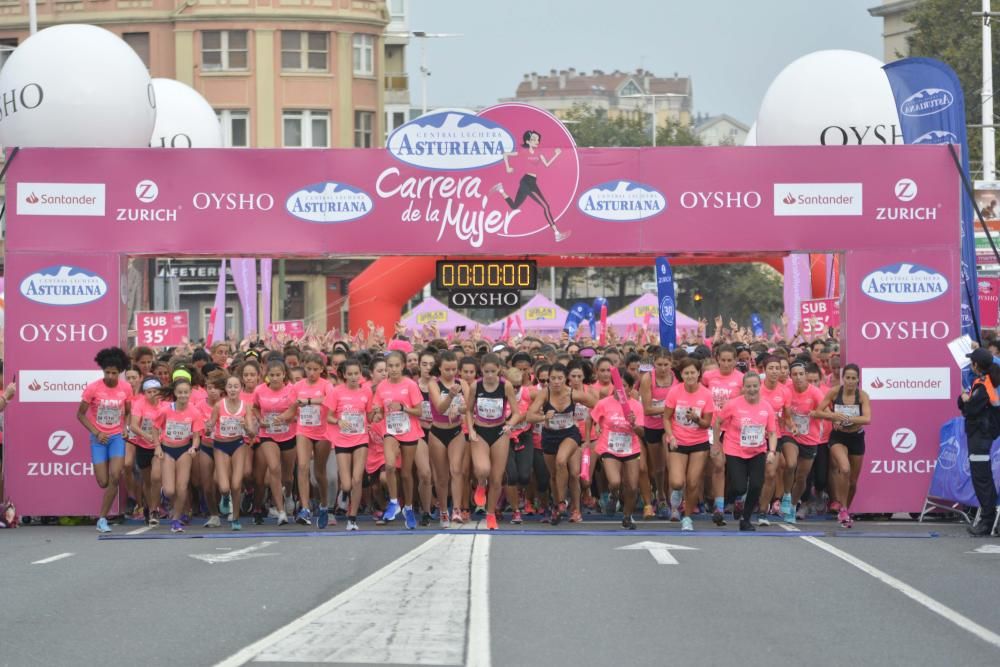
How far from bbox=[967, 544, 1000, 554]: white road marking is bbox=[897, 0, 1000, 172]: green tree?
51567 millimetres

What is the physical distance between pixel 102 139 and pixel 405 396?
497 centimetres

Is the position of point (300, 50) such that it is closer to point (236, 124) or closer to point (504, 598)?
point (236, 124)

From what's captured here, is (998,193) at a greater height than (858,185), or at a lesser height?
greater

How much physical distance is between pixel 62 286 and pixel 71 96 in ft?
7.45

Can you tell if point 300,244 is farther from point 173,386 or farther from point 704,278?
point 704,278

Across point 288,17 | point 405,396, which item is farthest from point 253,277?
point 288,17

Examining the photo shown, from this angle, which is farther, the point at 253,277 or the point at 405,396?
the point at 253,277

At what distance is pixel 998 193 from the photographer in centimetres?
3934

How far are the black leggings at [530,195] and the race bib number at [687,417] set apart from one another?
113 inches

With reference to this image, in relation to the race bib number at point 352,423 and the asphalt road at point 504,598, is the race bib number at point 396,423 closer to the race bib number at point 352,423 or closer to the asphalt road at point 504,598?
the race bib number at point 352,423

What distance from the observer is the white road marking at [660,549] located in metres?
15.0

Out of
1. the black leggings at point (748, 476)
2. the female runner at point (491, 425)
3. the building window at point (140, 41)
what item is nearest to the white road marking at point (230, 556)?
the female runner at point (491, 425)

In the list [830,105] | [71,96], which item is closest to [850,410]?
[830,105]

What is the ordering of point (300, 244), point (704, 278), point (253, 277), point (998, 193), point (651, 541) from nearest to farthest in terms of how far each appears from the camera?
point (651, 541), point (300, 244), point (253, 277), point (998, 193), point (704, 278)
